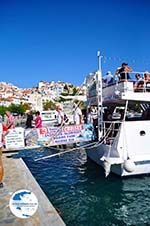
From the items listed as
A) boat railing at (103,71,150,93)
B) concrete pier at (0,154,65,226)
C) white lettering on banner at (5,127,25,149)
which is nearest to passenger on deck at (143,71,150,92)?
boat railing at (103,71,150,93)

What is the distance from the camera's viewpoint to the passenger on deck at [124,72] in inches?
472

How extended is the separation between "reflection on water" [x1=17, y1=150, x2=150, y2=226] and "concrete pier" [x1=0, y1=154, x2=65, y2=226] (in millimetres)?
1146

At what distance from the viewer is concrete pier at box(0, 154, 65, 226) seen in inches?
220

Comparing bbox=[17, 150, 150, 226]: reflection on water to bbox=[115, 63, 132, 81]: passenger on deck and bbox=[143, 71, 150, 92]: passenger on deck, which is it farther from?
bbox=[115, 63, 132, 81]: passenger on deck

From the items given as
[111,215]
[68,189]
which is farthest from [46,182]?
[111,215]

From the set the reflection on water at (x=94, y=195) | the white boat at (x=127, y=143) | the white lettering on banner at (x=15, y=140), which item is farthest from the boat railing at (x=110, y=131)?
the white lettering on banner at (x=15, y=140)

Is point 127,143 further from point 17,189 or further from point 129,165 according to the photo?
point 17,189

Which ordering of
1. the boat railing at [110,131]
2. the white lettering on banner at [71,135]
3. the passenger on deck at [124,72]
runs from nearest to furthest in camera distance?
the passenger on deck at [124,72]
the boat railing at [110,131]
the white lettering on banner at [71,135]

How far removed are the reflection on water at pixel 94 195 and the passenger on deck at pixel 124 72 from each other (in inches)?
163

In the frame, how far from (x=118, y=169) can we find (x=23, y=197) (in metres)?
6.96

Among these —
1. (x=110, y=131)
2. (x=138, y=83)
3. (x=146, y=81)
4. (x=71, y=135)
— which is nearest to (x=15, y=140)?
(x=71, y=135)

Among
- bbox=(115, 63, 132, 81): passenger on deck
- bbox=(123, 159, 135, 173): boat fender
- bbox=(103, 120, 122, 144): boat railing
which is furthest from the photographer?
bbox=(103, 120, 122, 144): boat railing

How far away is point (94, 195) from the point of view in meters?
9.94

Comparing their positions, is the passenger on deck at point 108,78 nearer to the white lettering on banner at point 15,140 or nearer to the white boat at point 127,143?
the white boat at point 127,143
